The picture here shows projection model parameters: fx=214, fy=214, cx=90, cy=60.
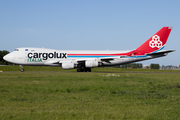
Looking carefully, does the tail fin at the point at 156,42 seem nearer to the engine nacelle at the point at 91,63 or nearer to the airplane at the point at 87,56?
the airplane at the point at 87,56

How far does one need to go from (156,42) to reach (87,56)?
13.1 metres

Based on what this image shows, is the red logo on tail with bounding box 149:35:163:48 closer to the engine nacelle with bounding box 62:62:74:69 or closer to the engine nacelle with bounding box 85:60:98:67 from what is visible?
the engine nacelle with bounding box 85:60:98:67

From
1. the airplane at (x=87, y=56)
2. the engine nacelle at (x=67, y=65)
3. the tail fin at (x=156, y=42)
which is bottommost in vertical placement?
the engine nacelle at (x=67, y=65)

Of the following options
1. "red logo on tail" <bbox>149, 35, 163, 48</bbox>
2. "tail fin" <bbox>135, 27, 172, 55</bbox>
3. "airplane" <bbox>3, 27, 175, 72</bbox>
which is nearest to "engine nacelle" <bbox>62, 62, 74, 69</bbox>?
"airplane" <bbox>3, 27, 175, 72</bbox>

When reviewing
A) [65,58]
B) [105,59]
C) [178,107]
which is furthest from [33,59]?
[178,107]

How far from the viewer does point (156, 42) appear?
39781mm

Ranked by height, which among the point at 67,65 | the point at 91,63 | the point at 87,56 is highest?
the point at 87,56

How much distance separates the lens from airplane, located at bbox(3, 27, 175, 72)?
119 feet

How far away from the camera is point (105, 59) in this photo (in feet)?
120

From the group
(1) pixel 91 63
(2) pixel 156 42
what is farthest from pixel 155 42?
(1) pixel 91 63

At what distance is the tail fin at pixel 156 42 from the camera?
39469mm

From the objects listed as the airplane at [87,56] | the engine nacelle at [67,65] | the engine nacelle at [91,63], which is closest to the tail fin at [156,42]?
the airplane at [87,56]

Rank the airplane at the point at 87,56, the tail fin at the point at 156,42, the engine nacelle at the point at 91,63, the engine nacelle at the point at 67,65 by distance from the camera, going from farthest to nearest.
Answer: the tail fin at the point at 156,42 < the airplane at the point at 87,56 < the engine nacelle at the point at 91,63 < the engine nacelle at the point at 67,65

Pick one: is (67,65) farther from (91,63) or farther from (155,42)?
(155,42)
